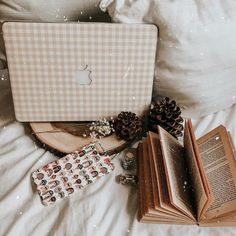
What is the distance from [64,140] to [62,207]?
174 mm

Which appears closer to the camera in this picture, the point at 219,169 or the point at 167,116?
the point at 219,169

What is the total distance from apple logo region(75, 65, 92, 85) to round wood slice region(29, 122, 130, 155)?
0.14 m

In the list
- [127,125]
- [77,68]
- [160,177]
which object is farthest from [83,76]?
[160,177]

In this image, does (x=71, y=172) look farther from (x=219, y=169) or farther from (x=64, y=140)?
(x=219, y=169)

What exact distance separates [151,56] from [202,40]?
12cm

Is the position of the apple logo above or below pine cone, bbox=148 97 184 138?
above

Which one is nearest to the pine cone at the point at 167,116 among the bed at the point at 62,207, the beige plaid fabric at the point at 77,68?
the beige plaid fabric at the point at 77,68

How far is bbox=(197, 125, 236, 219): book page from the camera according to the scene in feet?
2.57

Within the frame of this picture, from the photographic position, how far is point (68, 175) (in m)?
0.91

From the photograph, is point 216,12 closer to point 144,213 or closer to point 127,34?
point 127,34

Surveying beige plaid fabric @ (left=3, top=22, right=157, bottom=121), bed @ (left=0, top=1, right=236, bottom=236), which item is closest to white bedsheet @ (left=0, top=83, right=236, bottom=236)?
bed @ (left=0, top=1, right=236, bottom=236)

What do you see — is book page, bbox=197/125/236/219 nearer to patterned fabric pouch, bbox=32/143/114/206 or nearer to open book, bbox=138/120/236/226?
open book, bbox=138/120/236/226

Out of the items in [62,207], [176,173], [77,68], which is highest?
[77,68]

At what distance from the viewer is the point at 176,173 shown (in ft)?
2.82
